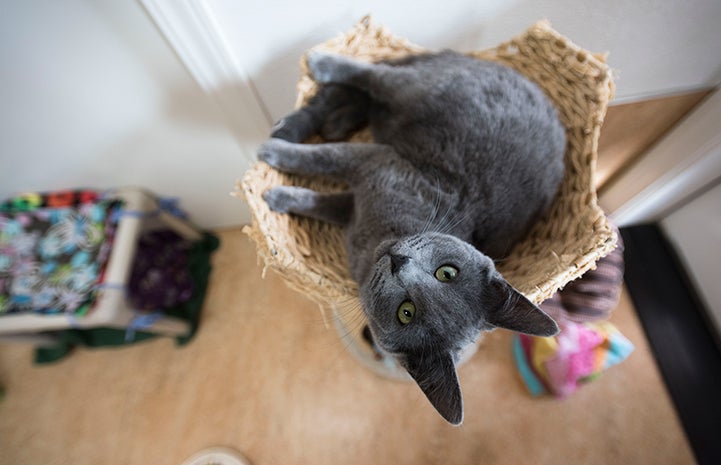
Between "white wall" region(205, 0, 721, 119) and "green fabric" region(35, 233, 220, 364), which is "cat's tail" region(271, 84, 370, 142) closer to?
"white wall" region(205, 0, 721, 119)

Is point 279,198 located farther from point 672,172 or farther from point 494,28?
point 672,172

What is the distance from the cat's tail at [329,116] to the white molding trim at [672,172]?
89cm

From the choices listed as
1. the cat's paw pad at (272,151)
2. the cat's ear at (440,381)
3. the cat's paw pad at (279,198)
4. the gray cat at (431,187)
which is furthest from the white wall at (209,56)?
the cat's ear at (440,381)

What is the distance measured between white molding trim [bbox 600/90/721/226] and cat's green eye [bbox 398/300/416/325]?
37.9 inches

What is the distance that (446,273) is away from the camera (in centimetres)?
60

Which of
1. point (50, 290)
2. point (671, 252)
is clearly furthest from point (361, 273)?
point (671, 252)

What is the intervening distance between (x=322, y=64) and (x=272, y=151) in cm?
24

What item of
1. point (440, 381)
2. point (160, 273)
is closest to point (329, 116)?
Answer: point (440, 381)

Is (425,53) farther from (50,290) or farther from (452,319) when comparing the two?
(50,290)

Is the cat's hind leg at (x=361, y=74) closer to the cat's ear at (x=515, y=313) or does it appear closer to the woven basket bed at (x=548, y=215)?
the woven basket bed at (x=548, y=215)

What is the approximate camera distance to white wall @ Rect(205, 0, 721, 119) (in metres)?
0.81

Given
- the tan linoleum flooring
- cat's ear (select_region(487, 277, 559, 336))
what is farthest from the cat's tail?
the tan linoleum flooring

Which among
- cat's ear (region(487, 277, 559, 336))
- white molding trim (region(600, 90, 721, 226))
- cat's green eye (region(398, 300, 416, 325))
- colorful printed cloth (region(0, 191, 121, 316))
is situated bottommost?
white molding trim (region(600, 90, 721, 226))

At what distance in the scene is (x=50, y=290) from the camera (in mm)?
1002
